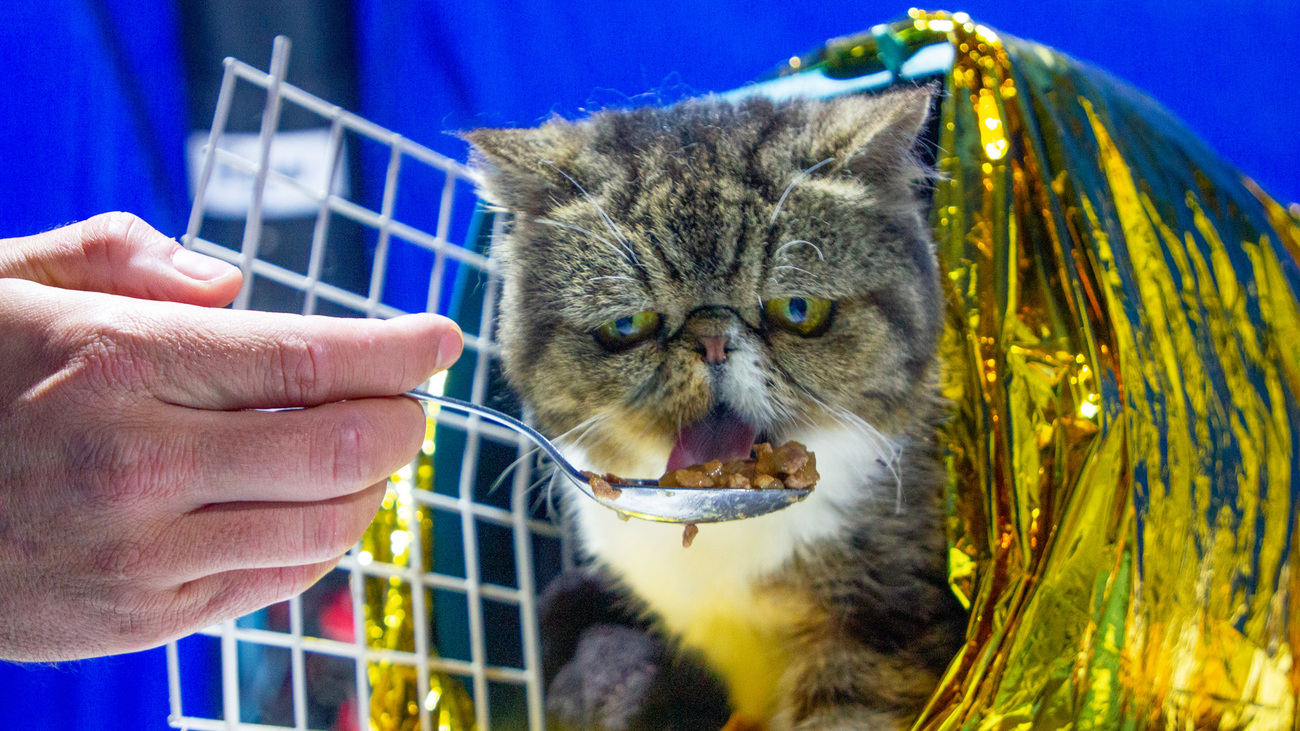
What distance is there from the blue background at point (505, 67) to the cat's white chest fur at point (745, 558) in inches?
20.3

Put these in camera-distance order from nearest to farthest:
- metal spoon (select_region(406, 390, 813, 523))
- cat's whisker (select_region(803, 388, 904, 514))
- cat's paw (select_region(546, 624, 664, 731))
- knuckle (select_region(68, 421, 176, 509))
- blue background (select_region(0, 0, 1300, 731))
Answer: knuckle (select_region(68, 421, 176, 509)), metal spoon (select_region(406, 390, 813, 523)), cat's whisker (select_region(803, 388, 904, 514)), cat's paw (select_region(546, 624, 664, 731)), blue background (select_region(0, 0, 1300, 731))

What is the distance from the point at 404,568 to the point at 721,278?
482 millimetres

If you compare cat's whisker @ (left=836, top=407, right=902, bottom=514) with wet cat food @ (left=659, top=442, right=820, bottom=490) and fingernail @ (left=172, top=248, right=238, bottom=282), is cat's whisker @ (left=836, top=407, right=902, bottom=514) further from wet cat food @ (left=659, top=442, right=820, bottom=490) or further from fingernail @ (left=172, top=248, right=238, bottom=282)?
fingernail @ (left=172, top=248, right=238, bottom=282)

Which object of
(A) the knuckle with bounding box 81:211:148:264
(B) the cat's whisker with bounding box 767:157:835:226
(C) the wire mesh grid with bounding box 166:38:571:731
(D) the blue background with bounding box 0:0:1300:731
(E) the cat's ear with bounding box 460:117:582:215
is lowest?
(C) the wire mesh grid with bounding box 166:38:571:731

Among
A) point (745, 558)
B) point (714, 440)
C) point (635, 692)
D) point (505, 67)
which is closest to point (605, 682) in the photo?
point (635, 692)

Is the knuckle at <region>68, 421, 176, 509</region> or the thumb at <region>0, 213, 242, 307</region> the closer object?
the knuckle at <region>68, 421, 176, 509</region>

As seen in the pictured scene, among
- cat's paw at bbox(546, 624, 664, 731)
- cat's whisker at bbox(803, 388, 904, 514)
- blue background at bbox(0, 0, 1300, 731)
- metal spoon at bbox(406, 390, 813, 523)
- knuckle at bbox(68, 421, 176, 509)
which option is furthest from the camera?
blue background at bbox(0, 0, 1300, 731)

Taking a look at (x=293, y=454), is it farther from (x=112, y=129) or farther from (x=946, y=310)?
(x=112, y=129)

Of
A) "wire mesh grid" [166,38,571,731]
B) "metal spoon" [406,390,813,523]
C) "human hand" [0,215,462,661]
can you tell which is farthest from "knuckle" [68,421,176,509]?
"wire mesh grid" [166,38,571,731]

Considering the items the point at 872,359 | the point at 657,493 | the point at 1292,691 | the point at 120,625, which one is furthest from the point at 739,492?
the point at 1292,691

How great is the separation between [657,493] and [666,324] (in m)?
0.15

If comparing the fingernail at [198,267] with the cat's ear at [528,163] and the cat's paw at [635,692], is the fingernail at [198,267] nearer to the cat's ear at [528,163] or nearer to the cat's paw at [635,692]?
the cat's ear at [528,163]

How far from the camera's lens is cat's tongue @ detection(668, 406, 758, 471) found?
25.9 inches

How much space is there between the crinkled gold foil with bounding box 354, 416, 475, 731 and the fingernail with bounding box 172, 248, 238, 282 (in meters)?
0.27
